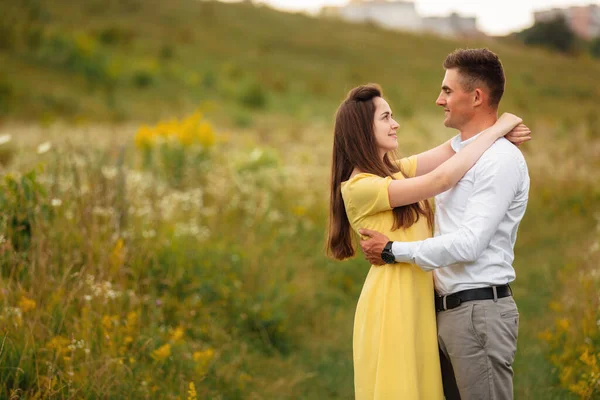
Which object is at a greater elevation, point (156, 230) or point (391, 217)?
point (391, 217)

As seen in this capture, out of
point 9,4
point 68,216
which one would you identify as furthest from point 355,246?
point 9,4

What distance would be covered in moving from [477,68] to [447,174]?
52cm

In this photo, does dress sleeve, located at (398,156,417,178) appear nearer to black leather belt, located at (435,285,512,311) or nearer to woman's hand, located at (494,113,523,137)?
woman's hand, located at (494,113,523,137)

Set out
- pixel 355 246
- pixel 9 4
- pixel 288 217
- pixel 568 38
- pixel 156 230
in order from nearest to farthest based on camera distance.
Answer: pixel 355 246, pixel 156 230, pixel 288 217, pixel 9 4, pixel 568 38

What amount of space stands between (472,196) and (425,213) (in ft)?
1.42

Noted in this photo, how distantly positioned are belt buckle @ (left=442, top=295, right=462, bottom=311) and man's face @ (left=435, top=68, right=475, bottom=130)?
85 cm

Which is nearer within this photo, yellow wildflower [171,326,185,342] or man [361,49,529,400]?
man [361,49,529,400]

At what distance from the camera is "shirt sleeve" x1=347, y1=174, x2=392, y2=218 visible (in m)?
2.94

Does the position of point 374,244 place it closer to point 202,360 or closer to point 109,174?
point 202,360

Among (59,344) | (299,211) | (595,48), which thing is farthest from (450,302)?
(595,48)

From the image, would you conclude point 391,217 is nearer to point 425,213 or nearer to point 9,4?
point 425,213

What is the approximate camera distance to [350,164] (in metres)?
3.20

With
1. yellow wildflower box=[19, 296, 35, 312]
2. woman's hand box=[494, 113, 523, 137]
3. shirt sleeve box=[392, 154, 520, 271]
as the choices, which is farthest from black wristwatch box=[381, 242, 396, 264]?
yellow wildflower box=[19, 296, 35, 312]

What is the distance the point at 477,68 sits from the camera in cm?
288
